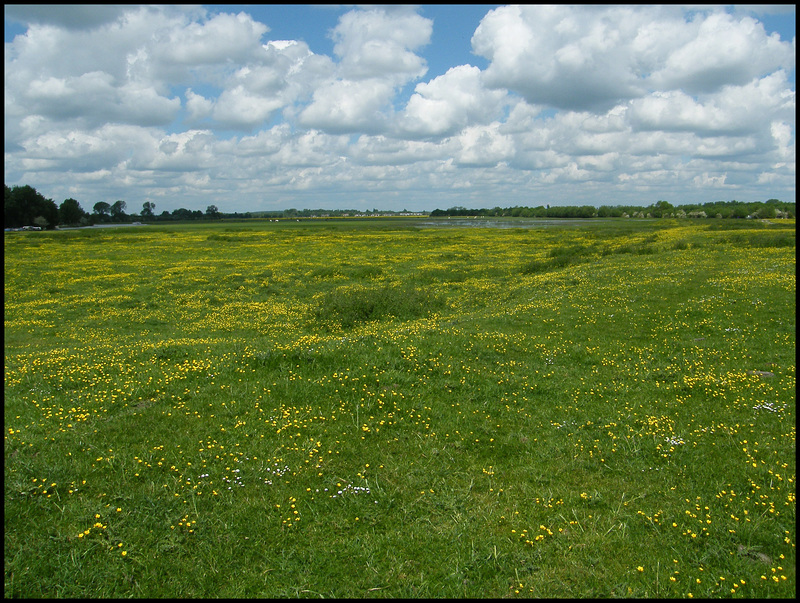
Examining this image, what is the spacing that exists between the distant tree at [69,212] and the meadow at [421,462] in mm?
131083

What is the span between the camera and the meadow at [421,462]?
236 inches

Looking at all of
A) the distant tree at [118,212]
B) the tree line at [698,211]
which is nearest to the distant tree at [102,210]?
the distant tree at [118,212]

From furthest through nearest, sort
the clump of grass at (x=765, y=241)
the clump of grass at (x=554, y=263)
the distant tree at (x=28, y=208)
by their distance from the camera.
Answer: the distant tree at (x=28, y=208) < the clump of grass at (x=765, y=241) < the clump of grass at (x=554, y=263)

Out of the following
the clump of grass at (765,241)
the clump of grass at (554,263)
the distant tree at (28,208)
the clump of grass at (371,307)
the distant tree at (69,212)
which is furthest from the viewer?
the distant tree at (69,212)

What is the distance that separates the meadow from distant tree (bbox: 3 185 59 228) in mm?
114946

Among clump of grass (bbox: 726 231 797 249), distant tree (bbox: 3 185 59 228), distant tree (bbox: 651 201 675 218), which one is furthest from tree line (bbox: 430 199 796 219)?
distant tree (bbox: 3 185 59 228)

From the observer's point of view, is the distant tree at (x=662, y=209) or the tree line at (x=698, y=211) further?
the distant tree at (x=662, y=209)

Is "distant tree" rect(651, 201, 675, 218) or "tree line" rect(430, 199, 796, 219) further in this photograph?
"distant tree" rect(651, 201, 675, 218)

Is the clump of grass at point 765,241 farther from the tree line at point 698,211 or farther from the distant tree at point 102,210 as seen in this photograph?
the distant tree at point 102,210

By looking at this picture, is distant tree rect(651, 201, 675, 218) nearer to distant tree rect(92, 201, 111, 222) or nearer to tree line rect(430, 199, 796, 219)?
tree line rect(430, 199, 796, 219)

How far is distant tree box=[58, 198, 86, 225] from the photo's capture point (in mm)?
126062

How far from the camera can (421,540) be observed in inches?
261

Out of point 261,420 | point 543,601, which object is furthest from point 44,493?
point 543,601

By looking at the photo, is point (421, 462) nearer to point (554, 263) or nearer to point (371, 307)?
point (371, 307)
